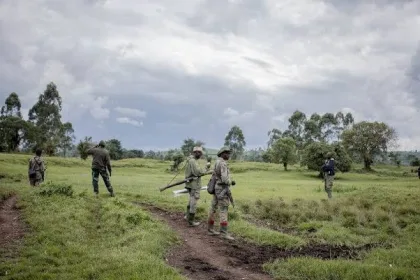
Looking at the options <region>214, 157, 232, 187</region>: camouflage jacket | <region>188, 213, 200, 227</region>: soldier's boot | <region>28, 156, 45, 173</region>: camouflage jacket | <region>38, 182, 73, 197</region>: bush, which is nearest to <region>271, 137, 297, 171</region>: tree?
<region>28, 156, 45, 173</region>: camouflage jacket

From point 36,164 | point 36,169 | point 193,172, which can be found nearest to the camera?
point 193,172

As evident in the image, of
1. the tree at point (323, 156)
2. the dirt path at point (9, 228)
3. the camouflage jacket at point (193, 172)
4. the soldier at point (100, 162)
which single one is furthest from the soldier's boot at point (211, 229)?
the tree at point (323, 156)

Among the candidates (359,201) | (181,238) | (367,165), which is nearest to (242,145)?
(367,165)

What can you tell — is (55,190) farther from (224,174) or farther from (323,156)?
(323,156)

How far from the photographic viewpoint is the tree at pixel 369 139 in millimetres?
86875

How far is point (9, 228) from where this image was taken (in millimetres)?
14414

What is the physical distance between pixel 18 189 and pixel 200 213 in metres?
11.1

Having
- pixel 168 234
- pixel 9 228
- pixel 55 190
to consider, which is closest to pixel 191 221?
pixel 168 234

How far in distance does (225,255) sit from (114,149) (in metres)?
120

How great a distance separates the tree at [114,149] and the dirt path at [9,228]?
107980mm

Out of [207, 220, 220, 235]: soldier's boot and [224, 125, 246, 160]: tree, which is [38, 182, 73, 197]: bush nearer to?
[207, 220, 220, 235]: soldier's boot

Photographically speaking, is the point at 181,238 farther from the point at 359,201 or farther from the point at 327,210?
the point at 359,201

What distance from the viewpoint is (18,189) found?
2377cm

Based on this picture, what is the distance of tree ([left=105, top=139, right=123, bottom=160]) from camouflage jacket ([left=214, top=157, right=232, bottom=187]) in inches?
4399
